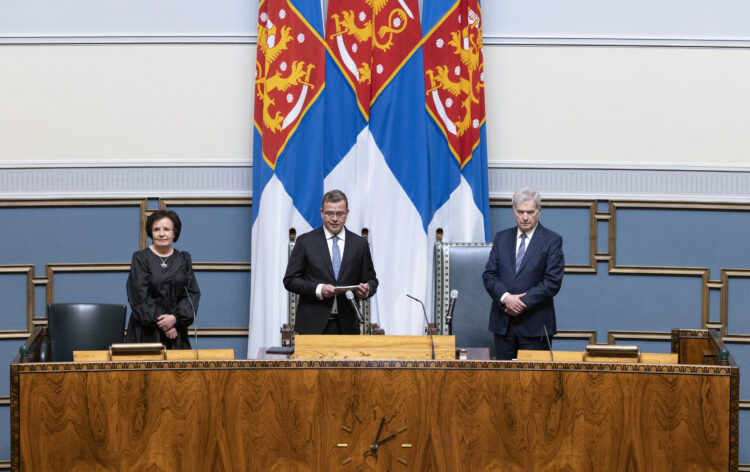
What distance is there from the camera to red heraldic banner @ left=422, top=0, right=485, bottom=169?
5430 millimetres

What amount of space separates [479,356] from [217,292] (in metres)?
2.17

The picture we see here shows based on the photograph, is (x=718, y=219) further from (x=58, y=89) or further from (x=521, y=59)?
(x=58, y=89)

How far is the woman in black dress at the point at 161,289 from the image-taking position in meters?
4.25

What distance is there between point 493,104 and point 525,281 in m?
1.50

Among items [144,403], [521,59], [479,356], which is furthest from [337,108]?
[144,403]

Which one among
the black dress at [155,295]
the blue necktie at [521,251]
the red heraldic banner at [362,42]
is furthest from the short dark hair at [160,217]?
the blue necktie at [521,251]

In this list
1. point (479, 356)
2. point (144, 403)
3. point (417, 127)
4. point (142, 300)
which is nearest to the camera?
point (144, 403)

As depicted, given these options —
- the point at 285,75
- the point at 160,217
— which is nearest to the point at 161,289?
the point at 160,217

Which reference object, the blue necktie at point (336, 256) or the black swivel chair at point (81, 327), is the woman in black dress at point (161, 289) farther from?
the blue necktie at point (336, 256)

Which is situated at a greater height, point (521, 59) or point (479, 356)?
point (521, 59)

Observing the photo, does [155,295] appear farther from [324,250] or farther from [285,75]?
[285,75]

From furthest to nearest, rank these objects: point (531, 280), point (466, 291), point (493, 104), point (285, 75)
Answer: point (493, 104), point (285, 75), point (466, 291), point (531, 280)

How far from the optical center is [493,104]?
559 cm

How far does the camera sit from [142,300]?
424cm
